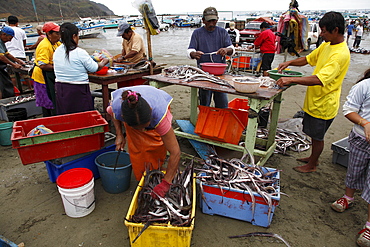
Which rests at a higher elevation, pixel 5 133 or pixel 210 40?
pixel 210 40

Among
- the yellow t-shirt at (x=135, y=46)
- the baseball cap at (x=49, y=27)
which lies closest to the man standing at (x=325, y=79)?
the yellow t-shirt at (x=135, y=46)

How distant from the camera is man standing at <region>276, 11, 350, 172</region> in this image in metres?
3.00

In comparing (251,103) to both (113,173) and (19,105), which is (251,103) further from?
(19,105)

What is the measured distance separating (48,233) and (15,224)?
47cm

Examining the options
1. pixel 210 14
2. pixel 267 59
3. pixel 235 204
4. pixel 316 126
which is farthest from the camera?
pixel 267 59

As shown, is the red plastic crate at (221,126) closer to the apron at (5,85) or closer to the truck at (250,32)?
the apron at (5,85)

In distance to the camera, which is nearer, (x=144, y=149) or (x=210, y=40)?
(x=144, y=149)

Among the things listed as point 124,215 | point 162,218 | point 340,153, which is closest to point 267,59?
point 340,153

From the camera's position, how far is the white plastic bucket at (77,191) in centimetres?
268

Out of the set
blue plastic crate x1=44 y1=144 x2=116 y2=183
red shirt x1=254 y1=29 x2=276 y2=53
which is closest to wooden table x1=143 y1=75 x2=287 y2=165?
blue plastic crate x1=44 y1=144 x2=116 y2=183

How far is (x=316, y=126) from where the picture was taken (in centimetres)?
347

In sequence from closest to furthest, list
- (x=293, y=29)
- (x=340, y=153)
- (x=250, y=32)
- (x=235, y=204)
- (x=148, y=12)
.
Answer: (x=235, y=204)
(x=340, y=153)
(x=148, y=12)
(x=293, y=29)
(x=250, y=32)

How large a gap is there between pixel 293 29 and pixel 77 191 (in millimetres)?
6654

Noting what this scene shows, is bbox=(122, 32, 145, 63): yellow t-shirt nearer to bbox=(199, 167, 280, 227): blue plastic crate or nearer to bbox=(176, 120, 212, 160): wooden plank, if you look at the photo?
bbox=(176, 120, 212, 160): wooden plank
